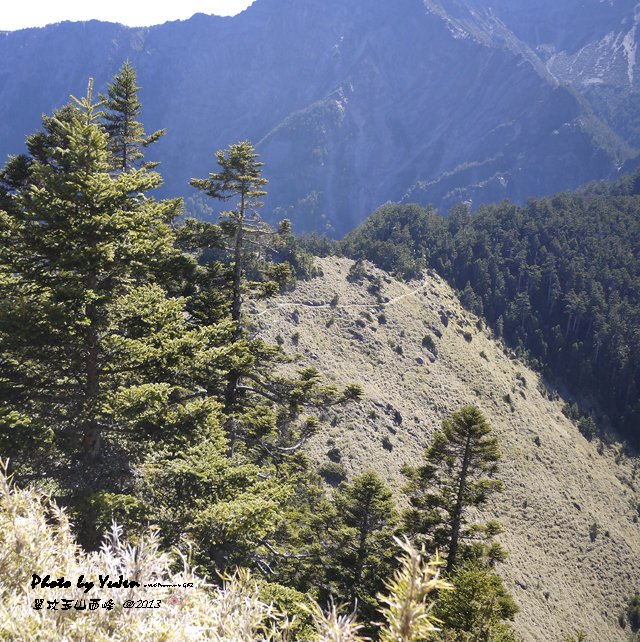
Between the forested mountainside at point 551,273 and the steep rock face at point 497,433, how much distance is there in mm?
14577

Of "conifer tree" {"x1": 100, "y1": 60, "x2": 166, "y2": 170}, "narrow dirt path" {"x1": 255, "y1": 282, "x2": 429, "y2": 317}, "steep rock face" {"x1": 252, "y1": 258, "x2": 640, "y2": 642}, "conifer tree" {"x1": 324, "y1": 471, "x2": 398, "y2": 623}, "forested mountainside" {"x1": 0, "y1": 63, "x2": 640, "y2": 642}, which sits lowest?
"steep rock face" {"x1": 252, "y1": 258, "x2": 640, "y2": 642}

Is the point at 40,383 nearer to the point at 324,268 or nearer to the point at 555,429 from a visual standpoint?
the point at 324,268

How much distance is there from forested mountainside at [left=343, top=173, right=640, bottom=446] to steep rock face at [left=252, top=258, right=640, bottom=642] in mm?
14577

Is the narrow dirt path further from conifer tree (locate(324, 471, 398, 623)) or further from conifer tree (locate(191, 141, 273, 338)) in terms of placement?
conifer tree (locate(191, 141, 273, 338))

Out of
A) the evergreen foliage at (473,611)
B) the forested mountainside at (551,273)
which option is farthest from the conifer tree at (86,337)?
the forested mountainside at (551,273)

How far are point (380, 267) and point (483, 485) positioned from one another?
7881 cm

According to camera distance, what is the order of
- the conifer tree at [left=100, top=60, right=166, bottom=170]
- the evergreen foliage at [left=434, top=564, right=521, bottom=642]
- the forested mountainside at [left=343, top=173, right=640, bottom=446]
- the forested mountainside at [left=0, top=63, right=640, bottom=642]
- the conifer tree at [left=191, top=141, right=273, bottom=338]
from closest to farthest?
the forested mountainside at [left=0, top=63, right=640, bottom=642]
the evergreen foliage at [left=434, top=564, right=521, bottom=642]
the conifer tree at [left=191, top=141, right=273, bottom=338]
the conifer tree at [left=100, top=60, right=166, bottom=170]
the forested mountainside at [left=343, top=173, right=640, bottom=446]

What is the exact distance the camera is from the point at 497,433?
6562 centimetres

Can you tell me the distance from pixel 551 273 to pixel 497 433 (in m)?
80.3

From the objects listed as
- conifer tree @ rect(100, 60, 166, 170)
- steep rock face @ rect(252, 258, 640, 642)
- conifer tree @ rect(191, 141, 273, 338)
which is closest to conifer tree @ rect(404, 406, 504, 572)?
conifer tree @ rect(191, 141, 273, 338)

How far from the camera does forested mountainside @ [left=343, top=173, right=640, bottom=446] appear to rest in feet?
356

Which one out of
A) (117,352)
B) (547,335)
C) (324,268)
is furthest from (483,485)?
(547,335)

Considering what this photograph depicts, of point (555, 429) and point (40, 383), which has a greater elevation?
point (40, 383)

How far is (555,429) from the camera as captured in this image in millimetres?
78062
